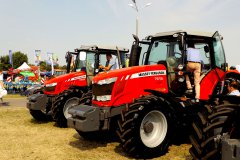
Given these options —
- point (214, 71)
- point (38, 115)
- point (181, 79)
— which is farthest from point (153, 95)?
point (38, 115)

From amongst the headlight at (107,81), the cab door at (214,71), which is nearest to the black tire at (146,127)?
the headlight at (107,81)

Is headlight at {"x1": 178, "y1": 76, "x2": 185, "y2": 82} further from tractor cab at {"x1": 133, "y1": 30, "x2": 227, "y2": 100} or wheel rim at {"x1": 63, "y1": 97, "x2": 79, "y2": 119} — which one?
wheel rim at {"x1": 63, "y1": 97, "x2": 79, "y2": 119}

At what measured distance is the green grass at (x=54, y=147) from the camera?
576 centimetres

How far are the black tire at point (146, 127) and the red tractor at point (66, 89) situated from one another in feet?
10.6

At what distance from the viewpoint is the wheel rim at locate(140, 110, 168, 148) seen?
5625 millimetres

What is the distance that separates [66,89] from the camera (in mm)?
9336

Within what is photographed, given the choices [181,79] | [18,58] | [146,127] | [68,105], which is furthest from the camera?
[18,58]

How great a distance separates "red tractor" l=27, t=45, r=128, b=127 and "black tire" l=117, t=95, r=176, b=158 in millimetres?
3228

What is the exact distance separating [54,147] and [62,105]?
7.00 ft

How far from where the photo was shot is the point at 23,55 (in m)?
78.2

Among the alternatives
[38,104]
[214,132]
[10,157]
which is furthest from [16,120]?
[214,132]

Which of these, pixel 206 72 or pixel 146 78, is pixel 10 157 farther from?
pixel 206 72

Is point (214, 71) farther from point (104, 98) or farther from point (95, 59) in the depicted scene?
point (95, 59)

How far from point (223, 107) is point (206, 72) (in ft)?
7.78
